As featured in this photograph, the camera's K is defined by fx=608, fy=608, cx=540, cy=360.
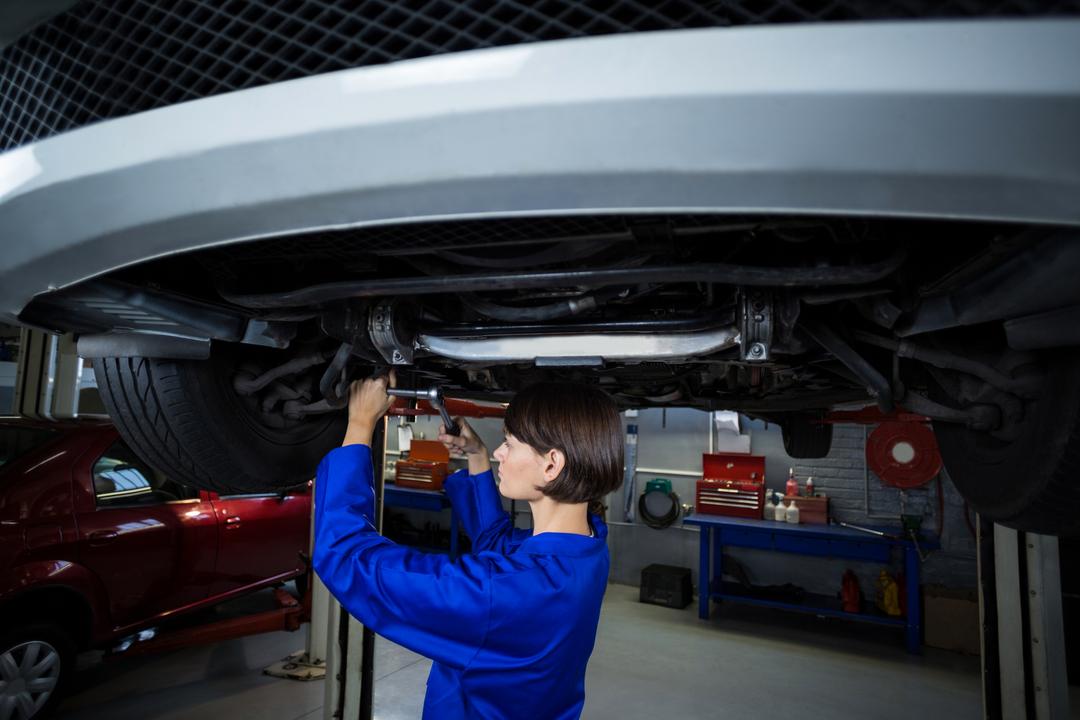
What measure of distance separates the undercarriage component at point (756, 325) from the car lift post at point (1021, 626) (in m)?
1.88

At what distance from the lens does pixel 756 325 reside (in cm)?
100

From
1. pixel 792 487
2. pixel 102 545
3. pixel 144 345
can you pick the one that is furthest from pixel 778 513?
pixel 144 345

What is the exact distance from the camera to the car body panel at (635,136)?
0.40 metres

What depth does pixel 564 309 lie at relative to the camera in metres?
1.09

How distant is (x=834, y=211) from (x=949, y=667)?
4.70 m

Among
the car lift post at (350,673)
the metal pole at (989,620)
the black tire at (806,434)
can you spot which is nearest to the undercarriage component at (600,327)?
the car lift post at (350,673)

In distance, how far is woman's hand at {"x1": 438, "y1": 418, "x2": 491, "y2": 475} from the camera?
59.2 inches

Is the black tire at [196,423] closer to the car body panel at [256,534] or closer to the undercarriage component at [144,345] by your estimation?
the undercarriage component at [144,345]

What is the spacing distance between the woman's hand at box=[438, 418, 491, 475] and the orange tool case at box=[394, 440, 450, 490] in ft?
16.4

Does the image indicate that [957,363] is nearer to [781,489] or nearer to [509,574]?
[509,574]

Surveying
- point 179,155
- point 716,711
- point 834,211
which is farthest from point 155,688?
point 834,211

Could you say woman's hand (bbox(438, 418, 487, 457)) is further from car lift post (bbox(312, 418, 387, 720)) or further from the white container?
the white container

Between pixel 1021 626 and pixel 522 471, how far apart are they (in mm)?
2175

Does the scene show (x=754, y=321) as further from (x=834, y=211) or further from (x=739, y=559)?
(x=739, y=559)
